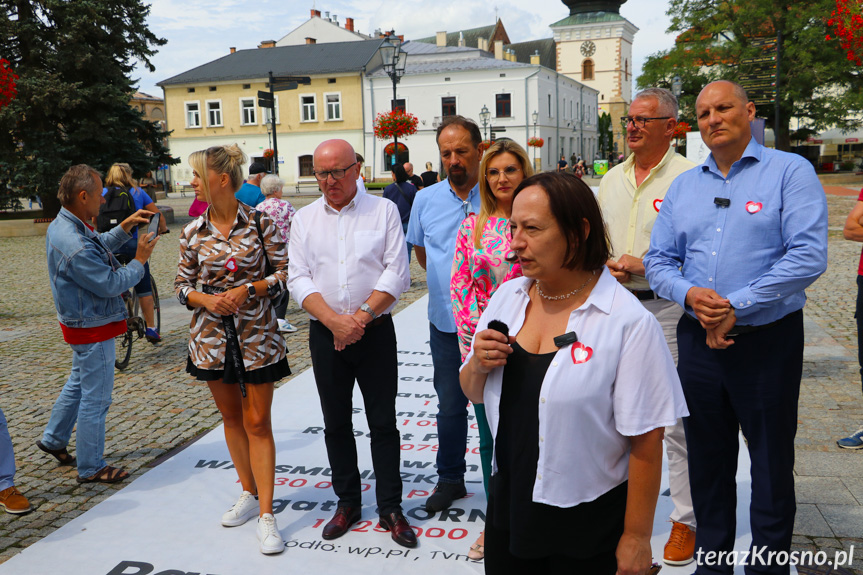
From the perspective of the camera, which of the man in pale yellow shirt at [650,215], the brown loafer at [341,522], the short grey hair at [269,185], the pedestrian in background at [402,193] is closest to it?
the man in pale yellow shirt at [650,215]

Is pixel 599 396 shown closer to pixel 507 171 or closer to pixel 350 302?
pixel 507 171

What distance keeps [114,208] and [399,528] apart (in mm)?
5915

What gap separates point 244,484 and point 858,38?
35.9ft

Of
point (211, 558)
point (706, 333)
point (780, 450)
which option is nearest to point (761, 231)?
point (706, 333)

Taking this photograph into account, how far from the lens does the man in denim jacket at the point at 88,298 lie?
4.58 meters

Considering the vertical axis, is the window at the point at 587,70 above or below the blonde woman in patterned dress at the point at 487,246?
above

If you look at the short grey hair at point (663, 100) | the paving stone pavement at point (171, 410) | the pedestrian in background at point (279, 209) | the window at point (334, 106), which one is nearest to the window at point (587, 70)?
the window at point (334, 106)

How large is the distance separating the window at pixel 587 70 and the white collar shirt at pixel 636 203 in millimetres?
81992

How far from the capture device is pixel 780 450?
301 centimetres

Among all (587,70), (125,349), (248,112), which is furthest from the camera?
(587,70)

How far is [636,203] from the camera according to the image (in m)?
3.93

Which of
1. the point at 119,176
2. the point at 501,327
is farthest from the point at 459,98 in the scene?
the point at 501,327

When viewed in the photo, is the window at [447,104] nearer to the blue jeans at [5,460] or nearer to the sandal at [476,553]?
the blue jeans at [5,460]

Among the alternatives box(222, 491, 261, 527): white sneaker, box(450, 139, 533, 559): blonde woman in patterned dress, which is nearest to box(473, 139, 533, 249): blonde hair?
box(450, 139, 533, 559): blonde woman in patterned dress
